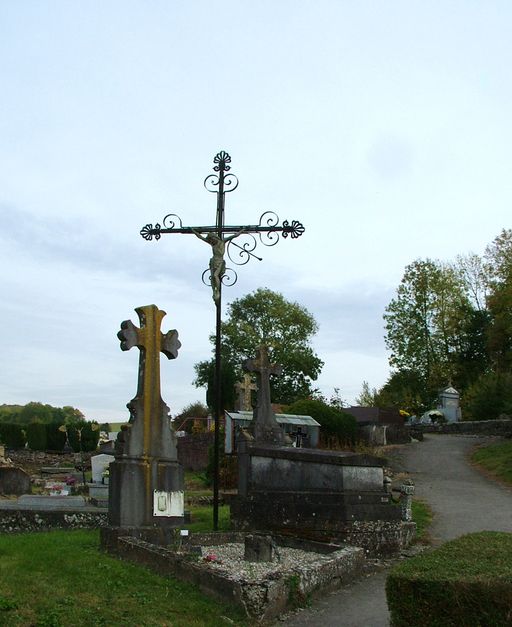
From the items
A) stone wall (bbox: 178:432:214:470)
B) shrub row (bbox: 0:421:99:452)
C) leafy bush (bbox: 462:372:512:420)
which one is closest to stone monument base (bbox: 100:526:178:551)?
stone wall (bbox: 178:432:214:470)

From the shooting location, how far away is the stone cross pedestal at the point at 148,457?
9.19m

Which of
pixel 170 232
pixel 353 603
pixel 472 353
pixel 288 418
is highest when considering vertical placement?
pixel 472 353

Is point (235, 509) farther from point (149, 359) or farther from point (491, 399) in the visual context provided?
point (491, 399)

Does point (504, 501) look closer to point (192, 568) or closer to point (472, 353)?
point (192, 568)

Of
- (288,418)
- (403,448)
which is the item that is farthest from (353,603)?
(403,448)

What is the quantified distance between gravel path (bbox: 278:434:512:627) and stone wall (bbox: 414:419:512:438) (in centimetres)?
152

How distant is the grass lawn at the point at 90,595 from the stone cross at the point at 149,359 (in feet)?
6.37

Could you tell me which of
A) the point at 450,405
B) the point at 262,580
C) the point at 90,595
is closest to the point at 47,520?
the point at 90,595

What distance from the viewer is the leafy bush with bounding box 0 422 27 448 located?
155 ft

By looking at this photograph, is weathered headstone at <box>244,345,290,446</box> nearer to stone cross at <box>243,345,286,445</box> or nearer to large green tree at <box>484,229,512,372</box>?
stone cross at <box>243,345,286,445</box>

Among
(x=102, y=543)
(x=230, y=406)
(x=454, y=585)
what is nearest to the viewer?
(x=454, y=585)

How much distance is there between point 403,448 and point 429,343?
2378cm

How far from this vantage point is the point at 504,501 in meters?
15.7

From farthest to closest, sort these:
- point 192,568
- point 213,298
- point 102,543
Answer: point 213,298 → point 102,543 → point 192,568
